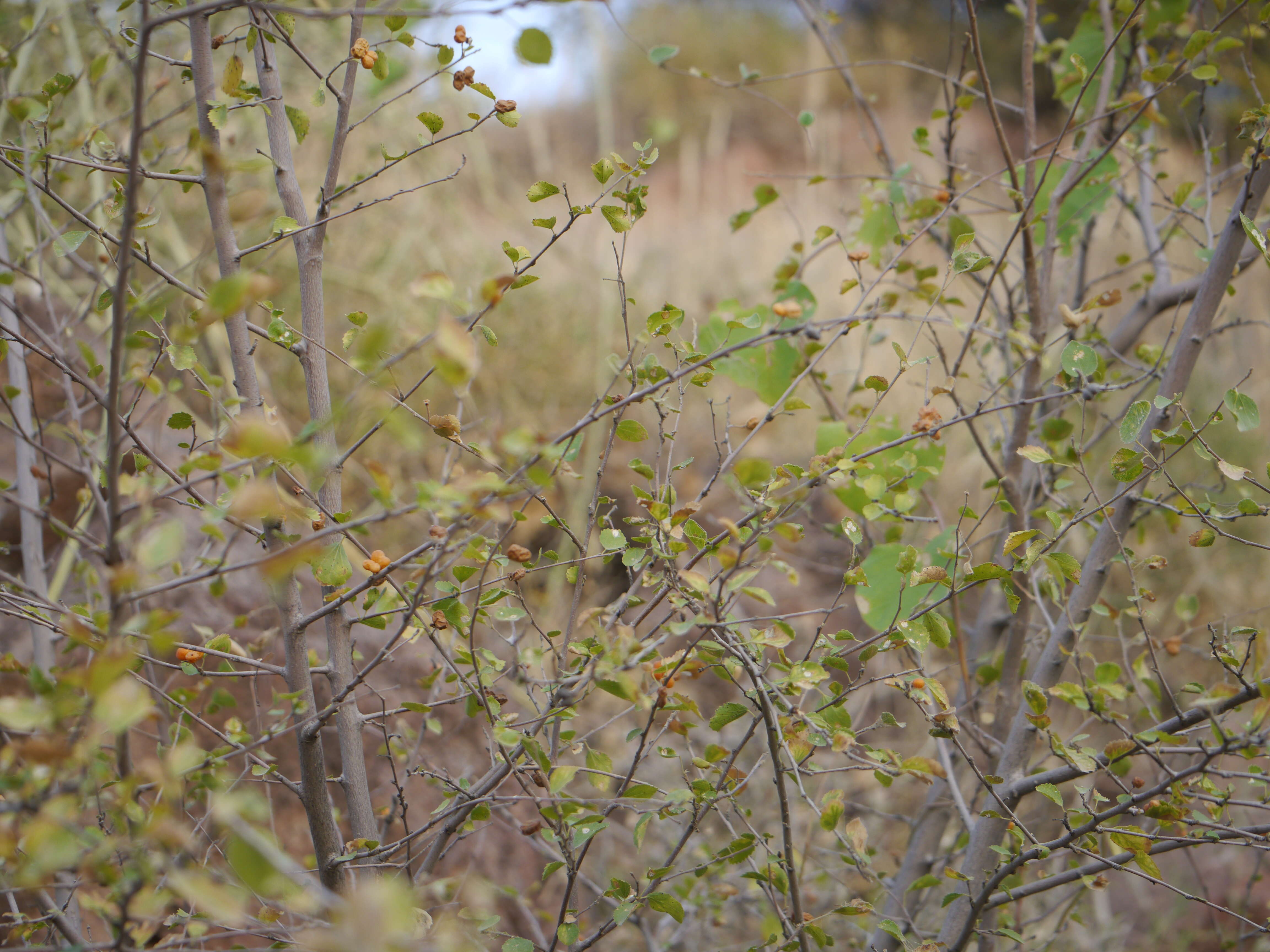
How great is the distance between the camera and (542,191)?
2.55 feet

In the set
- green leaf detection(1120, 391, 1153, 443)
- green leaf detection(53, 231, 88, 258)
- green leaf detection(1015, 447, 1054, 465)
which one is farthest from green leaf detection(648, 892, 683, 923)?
green leaf detection(53, 231, 88, 258)

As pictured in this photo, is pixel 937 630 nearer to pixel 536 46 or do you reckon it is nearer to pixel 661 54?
pixel 536 46

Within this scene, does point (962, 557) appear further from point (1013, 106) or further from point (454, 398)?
point (454, 398)

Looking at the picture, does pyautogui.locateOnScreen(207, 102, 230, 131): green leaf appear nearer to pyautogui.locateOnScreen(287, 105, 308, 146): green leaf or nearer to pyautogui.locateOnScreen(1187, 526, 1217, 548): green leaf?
pyautogui.locateOnScreen(287, 105, 308, 146): green leaf

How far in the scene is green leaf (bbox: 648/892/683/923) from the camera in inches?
30.1

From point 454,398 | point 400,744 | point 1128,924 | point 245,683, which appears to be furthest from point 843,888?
point 454,398

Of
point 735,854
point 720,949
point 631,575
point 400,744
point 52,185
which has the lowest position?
point 720,949

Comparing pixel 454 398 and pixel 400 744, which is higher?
pixel 454 398

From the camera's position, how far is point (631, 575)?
909 millimetres

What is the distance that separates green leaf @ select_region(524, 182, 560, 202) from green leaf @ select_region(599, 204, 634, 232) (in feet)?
0.16

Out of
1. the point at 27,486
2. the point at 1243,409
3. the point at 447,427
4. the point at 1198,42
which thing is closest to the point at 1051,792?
the point at 1243,409

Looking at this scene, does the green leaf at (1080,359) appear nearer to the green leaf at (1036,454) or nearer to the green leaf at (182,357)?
the green leaf at (1036,454)

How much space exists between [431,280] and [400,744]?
0.77 m

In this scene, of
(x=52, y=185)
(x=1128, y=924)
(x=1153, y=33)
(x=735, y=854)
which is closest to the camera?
(x=735, y=854)
